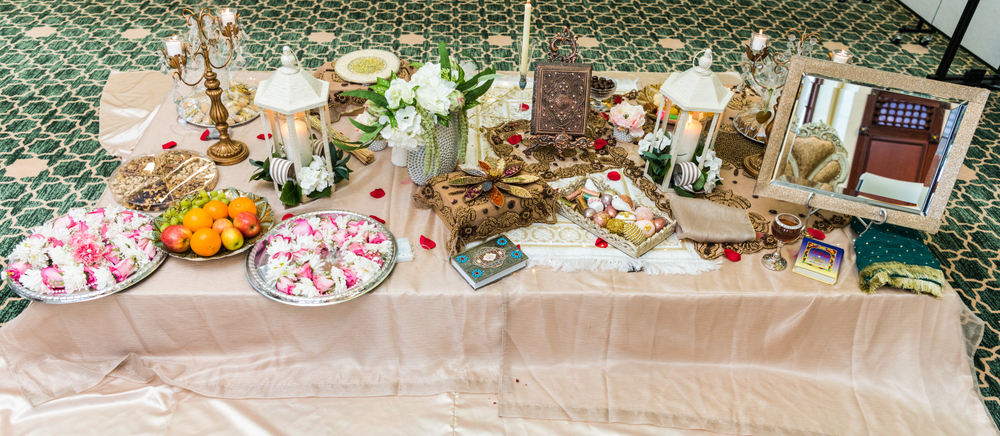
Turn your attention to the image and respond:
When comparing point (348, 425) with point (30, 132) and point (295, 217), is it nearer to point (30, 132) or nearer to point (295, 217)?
point (295, 217)

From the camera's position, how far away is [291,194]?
177 cm

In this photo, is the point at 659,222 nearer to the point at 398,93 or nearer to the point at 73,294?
the point at 398,93

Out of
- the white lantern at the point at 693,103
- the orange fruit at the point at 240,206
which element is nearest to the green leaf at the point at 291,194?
the orange fruit at the point at 240,206

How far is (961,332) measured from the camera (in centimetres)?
160

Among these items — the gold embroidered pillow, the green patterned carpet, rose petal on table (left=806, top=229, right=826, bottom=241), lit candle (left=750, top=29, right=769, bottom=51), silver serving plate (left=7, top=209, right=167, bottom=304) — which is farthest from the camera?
the green patterned carpet

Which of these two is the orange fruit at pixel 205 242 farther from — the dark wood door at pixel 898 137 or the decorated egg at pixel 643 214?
the dark wood door at pixel 898 137

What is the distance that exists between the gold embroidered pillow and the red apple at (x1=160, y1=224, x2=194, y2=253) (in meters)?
0.68

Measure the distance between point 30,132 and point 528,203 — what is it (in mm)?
3007

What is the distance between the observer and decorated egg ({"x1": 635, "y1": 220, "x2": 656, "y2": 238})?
1.66 meters

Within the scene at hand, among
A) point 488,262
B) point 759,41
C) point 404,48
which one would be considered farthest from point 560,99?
point 404,48

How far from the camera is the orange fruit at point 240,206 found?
1.61 metres

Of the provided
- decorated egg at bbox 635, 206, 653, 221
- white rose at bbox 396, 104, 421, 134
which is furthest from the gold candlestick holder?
decorated egg at bbox 635, 206, 653, 221

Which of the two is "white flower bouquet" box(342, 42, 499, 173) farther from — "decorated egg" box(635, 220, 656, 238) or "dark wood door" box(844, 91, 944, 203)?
"dark wood door" box(844, 91, 944, 203)

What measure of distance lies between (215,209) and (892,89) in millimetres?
1949
